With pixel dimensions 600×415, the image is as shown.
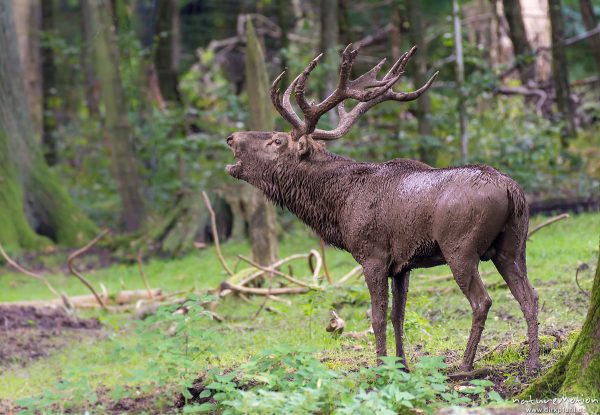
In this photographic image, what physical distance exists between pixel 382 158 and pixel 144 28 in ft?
32.1

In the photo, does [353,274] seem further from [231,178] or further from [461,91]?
[231,178]

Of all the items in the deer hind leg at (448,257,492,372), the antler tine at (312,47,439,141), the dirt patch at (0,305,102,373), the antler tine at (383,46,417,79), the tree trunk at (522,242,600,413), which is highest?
the antler tine at (383,46,417,79)

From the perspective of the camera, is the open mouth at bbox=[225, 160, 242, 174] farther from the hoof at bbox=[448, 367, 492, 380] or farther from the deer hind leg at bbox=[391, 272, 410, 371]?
the hoof at bbox=[448, 367, 492, 380]

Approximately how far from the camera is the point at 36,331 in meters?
11.2

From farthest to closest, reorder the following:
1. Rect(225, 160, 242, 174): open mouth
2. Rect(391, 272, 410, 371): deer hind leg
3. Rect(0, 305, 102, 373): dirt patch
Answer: Rect(0, 305, 102, 373): dirt patch
Rect(225, 160, 242, 174): open mouth
Rect(391, 272, 410, 371): deer hind leg

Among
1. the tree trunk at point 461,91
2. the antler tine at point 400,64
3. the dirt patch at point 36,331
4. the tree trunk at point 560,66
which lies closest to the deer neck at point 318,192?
the antler tine at point 400,64

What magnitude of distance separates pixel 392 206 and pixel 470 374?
1.38 meters

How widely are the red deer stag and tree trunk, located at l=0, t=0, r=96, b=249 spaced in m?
9.91

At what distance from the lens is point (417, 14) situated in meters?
17.1

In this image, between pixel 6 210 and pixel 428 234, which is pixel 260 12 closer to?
pixel 6 210

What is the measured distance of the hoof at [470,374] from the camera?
6750 mm

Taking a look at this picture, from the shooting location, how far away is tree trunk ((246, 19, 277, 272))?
40.9ft

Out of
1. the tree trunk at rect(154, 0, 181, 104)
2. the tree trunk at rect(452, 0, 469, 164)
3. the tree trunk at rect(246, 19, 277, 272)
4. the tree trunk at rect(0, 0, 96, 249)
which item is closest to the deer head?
the tree trunk at rect(246, 19, 277, 272)

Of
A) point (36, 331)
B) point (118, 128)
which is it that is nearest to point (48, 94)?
point (118, 128)
